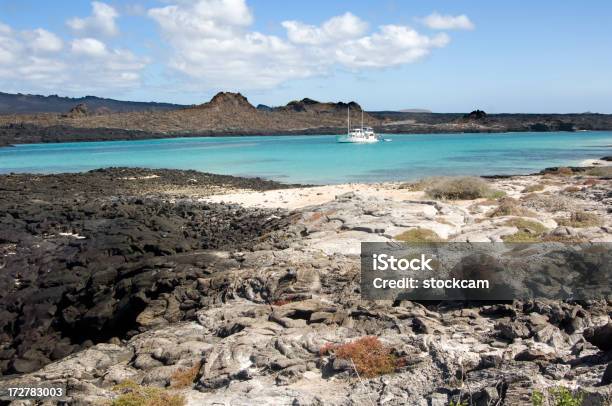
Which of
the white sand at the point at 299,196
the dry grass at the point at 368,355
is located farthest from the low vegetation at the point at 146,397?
the white sand at the point at 299,196

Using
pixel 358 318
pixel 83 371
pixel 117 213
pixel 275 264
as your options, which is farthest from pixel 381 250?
pixel 117 213

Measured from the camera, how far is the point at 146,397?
8.10 meters

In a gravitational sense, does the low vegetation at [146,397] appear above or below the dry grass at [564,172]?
below

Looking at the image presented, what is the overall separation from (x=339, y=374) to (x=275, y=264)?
5.82 meters

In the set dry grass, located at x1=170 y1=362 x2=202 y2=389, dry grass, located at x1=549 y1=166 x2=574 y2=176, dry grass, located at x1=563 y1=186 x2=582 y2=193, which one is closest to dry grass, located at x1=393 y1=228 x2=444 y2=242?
dry grass, located at x1=170 y1=362 x2=202 y2=389

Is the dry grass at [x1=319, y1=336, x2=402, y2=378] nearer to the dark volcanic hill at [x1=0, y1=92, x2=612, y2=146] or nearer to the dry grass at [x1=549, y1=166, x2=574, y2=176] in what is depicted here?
the dry grass at [x1=549, y1=166, x2=574, y2=176]

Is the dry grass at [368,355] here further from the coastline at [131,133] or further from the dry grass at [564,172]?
the coastline at [131,133]

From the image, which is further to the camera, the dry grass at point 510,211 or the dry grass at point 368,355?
the dry grass at point 510,211

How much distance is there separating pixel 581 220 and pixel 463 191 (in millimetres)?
7196

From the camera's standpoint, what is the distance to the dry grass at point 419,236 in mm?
15277

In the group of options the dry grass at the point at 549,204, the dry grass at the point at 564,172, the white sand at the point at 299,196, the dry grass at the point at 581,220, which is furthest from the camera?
the dry grass at the point at 564,172

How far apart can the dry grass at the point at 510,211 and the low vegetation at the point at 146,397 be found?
12.4 metres

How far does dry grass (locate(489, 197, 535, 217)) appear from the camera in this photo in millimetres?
17428

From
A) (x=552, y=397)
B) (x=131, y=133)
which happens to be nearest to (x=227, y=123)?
(x=131, y=133)
